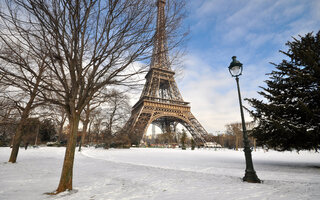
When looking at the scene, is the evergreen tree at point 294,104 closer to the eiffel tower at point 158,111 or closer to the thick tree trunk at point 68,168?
the thick tree trunk at point 68,168

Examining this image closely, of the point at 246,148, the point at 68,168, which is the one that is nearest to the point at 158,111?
the point at 246,148

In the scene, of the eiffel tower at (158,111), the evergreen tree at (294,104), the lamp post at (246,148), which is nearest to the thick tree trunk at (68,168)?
the lamp post at (246,148)

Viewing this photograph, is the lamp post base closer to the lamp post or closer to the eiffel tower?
the lamp post

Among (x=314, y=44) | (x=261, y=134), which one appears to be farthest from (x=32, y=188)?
(x=314, y=44)

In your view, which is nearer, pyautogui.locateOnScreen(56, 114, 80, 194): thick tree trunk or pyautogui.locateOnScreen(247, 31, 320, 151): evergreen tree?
pyautogui.locateOnScreen(56, 114, 80, 194): thick tree trunk

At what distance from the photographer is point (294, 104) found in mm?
8625

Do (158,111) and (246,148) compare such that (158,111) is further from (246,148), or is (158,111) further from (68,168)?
(68,168)

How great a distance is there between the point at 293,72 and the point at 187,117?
28.7 m

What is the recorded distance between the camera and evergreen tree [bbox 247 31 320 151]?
772 centimetres

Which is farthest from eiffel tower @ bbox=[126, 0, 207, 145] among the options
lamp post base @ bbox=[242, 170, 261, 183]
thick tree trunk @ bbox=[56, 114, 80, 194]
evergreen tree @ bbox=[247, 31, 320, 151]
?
thick tree trunk @ bbox=[56, 114, 80, 194]

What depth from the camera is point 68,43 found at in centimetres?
412

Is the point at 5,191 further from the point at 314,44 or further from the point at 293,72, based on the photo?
the point at 314,44

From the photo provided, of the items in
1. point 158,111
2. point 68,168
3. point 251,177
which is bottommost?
point 251,177

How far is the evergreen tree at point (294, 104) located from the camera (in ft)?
25.3
